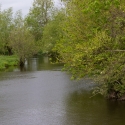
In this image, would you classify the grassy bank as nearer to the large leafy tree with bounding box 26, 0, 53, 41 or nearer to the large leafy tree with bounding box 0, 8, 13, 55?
the large leafy tree with bounding box 0, 8, 13, 55

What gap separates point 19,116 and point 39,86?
34.0 feet

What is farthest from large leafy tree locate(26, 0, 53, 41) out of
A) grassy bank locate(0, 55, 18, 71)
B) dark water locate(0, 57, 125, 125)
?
dark water locate(0, 57, 125, 125)

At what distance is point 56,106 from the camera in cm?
2080

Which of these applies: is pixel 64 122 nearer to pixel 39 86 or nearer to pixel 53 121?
pixel 53 121

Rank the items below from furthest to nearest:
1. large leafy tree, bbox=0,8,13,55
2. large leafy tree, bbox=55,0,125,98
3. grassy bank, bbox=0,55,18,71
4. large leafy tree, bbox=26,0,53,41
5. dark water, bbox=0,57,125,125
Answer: large leafy tree, bbox=26,0,53,41 → large leafy tree, bbox=0,8,13,55 → grassy bank, bbox=0,55,18,71 → dark water, bbox=0,57,125,125 → large leafy tree, bbox=55,0,125,98

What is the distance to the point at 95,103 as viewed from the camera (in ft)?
69.7

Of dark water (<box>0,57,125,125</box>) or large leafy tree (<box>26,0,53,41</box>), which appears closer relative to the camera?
dark water (<box>0,57,125,125</box>)

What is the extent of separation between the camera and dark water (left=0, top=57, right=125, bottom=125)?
17.5 m

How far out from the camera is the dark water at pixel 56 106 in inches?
689

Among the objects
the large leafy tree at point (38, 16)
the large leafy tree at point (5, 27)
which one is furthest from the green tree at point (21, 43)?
the large leafy tree at point (38, 16)

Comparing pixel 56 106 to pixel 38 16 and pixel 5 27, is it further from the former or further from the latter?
pixel 38 16

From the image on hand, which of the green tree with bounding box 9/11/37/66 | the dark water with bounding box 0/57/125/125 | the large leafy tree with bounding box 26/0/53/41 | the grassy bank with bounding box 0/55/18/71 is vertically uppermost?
the large leafy tree with bounding box 26/0/53/41

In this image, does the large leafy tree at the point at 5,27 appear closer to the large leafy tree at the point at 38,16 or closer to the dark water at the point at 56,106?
the large leafy tree at the point at 38,16

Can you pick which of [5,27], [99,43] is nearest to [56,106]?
[99,43]
